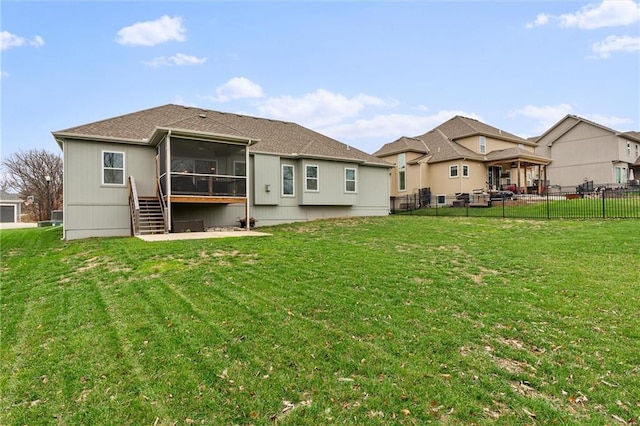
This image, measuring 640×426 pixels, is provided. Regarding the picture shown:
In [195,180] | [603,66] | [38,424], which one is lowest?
[38,424]

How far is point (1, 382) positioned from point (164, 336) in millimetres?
1373

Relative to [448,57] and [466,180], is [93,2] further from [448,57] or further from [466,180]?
[466,180]

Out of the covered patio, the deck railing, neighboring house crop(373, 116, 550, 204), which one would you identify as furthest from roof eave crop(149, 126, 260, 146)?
the covered patio

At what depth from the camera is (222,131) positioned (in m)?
13.6

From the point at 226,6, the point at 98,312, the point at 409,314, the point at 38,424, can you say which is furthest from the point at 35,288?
the point at 226,6

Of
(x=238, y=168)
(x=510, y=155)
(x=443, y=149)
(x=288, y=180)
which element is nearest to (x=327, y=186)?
(x=288, y=180)

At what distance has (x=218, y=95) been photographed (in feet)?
93.1

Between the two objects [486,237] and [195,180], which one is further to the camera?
[195,180]

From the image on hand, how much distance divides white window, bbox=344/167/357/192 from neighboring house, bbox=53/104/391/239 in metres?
0.05

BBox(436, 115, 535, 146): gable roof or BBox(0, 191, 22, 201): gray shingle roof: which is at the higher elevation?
BBox(436, 115, 535, 146): gable roof

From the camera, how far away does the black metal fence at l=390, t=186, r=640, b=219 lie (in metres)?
15.7

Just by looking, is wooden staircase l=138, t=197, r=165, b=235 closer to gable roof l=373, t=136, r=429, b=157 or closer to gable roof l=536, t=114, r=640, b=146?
gable roof l=373, t=136, r=429, b=157

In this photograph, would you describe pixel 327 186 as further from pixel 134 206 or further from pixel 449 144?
pixel 449 144

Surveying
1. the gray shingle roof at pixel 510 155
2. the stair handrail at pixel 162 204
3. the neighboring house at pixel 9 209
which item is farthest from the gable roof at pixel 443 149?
the neighboring house at pixel 9 209
